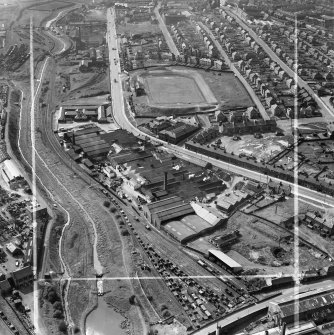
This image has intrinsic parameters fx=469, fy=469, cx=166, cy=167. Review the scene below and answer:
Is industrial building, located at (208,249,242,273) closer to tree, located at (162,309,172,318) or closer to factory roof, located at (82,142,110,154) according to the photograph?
tree, located at (162,309,172,318)

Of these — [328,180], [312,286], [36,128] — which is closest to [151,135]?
[36,128]

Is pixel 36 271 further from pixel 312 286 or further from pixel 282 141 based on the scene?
pixel 282 141

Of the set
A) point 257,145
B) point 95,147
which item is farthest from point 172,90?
point 95,147

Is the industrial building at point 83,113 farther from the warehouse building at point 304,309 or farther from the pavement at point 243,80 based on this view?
the warehouse building at point 304,309

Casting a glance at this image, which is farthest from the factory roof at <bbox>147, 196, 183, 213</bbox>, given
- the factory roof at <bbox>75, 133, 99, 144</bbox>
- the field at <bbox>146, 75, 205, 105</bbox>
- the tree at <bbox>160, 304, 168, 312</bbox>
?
the field at <bbox>146, 75, 205, 105</bbox>

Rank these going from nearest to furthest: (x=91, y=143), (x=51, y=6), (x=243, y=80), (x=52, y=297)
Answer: (x=52, y=297) < (x=91, y=143) < (x=243, y=80) < (x=51, y=6)

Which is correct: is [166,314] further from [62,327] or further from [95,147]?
[95,147]

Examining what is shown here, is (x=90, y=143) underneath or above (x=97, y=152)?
above
